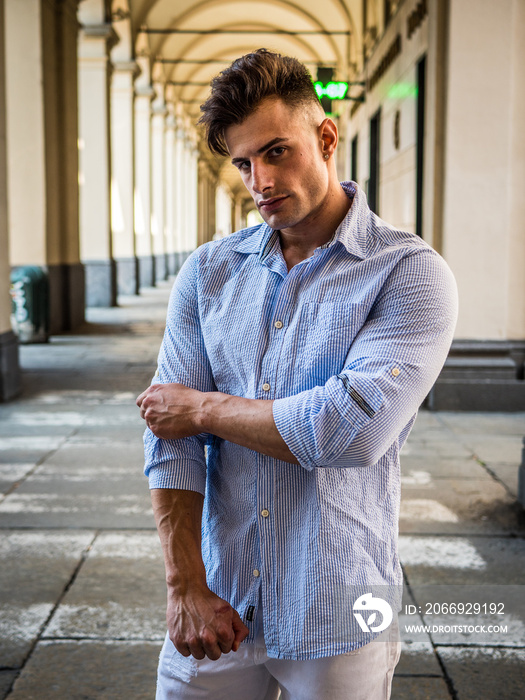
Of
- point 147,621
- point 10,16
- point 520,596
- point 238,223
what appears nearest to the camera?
point 147,621

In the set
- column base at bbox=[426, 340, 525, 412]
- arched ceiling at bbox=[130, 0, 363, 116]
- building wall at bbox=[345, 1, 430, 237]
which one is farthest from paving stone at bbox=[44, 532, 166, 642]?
arched ceiling at bbox=[130, 0, 363, 116]

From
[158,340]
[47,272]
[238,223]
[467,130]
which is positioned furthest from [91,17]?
[238,223]

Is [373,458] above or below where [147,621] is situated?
above

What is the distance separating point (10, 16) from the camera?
1221cm

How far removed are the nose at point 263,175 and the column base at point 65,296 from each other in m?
11.8

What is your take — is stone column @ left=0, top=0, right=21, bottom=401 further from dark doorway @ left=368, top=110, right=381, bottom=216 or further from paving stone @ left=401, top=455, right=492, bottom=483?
dark doorway @ left=368, top=110, right=381, bottom=216

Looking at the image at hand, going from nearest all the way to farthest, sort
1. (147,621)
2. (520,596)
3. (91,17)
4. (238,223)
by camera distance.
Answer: (147,621)
(520,596)
(91,17)
(238,223)

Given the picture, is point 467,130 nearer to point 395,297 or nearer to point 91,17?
point 395,297

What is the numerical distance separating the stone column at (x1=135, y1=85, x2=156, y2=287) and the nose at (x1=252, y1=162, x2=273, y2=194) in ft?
78.5

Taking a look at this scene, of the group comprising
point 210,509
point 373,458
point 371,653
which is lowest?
point 371,653

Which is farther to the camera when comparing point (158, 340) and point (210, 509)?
point (158, 340)

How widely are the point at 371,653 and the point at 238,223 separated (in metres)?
93.5

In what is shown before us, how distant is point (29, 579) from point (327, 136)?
111 inches

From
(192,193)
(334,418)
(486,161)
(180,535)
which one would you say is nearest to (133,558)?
(180,535)
